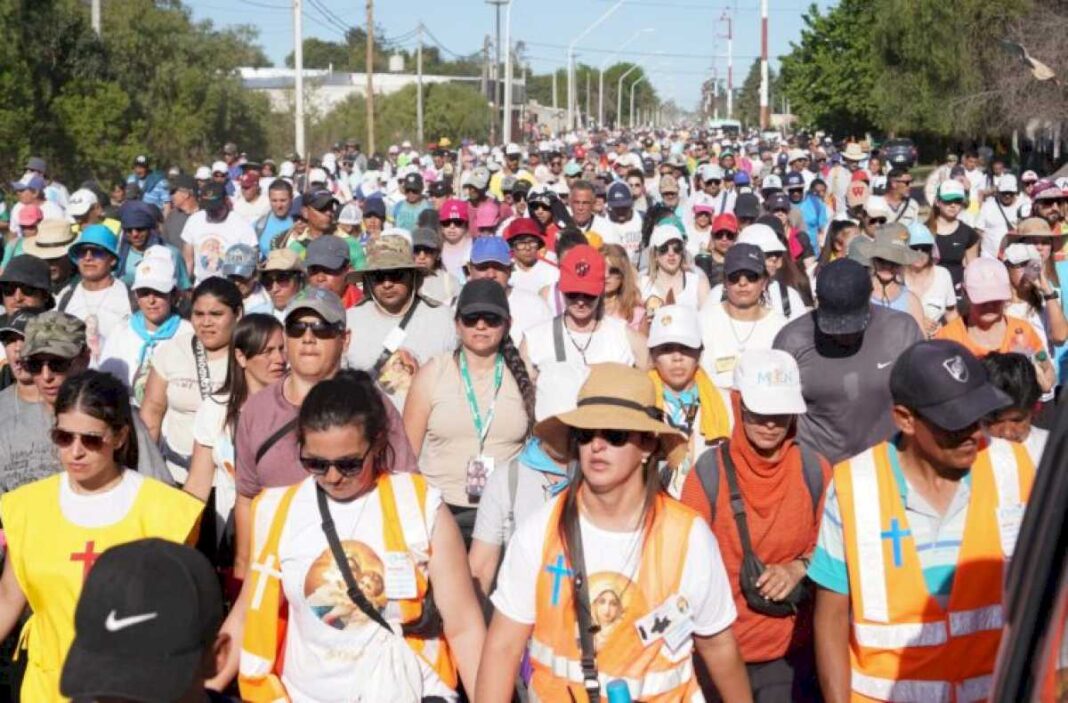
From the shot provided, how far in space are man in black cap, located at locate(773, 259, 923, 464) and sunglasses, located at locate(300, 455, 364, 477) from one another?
2.80 metres

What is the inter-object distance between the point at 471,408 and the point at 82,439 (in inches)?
90.9

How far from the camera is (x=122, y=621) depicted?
9.34 ft

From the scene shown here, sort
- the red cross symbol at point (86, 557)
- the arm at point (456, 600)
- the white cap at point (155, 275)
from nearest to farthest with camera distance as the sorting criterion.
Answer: the arm at point (456, 600) → the red cross symbol at point (86, 557) → the white cap at point (155, 275)

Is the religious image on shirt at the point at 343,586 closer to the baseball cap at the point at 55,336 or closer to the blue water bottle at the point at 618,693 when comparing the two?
the blue water bottle at the point at 618,693

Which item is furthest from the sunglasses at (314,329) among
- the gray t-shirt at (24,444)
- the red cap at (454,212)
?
the red cap at (454,212)

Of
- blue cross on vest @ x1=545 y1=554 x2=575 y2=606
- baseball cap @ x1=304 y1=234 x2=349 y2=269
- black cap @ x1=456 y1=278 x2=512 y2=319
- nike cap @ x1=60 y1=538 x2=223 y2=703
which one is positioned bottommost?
blue cross on vest @ x1=545 y1=554 x2=575 y2=606

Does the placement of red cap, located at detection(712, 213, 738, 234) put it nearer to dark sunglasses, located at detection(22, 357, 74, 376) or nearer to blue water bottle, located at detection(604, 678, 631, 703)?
dark sunglasses, located at detection(22, 357, 74, 376)

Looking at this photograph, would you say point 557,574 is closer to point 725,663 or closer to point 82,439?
point 725,663

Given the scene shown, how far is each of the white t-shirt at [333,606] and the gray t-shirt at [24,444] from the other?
6.51 feet

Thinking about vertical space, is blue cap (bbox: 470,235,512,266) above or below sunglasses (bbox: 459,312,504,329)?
above

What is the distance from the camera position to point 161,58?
47.8 meters

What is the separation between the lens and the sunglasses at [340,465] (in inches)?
181

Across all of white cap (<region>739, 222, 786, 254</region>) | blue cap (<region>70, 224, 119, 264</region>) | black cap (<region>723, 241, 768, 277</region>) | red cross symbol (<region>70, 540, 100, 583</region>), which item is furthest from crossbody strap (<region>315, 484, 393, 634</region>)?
white cap (<region>739, 222, 786, 254</region>)

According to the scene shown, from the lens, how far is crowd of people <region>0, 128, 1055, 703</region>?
4.24 m
